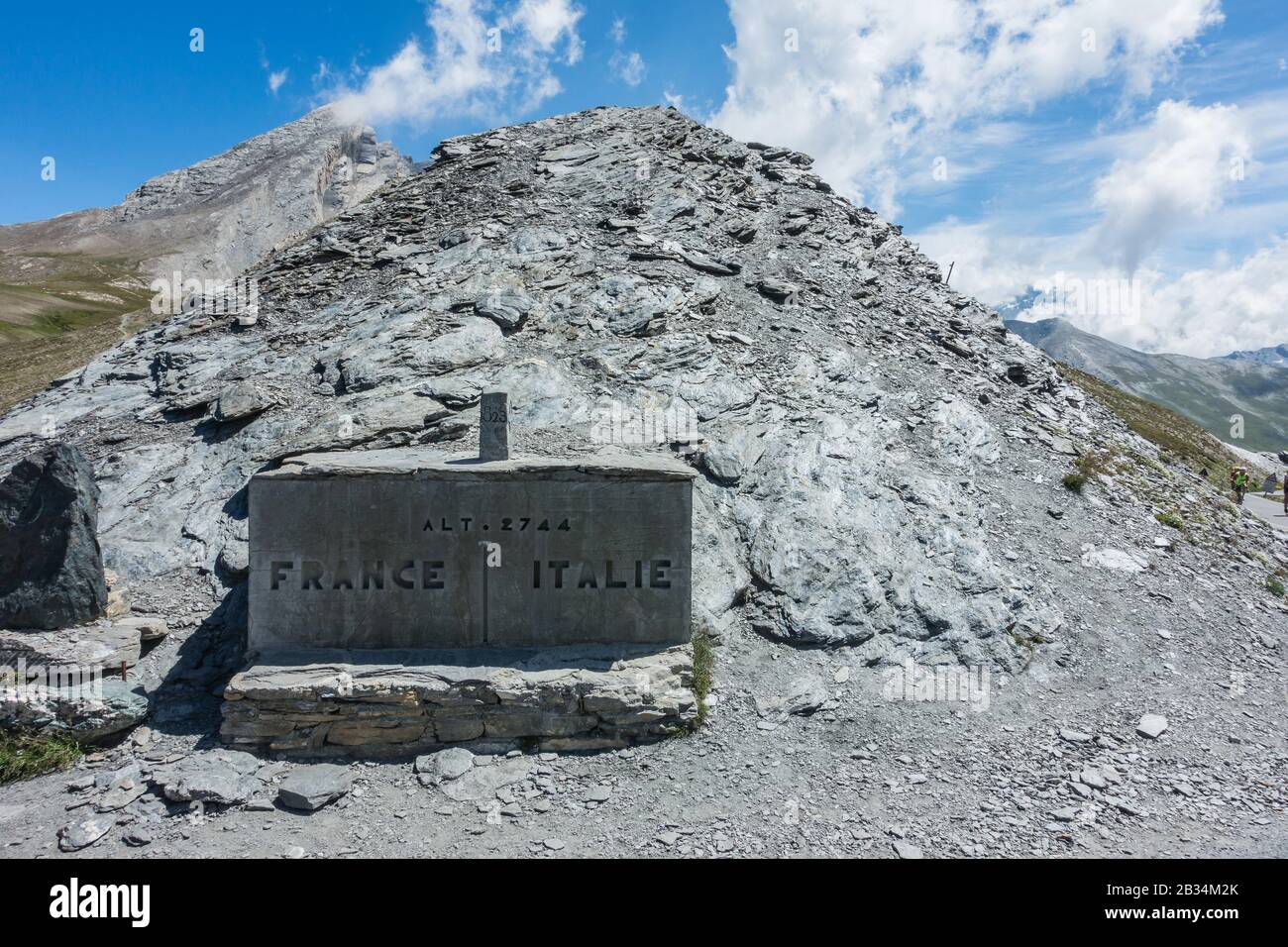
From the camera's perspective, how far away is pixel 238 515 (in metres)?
12.6

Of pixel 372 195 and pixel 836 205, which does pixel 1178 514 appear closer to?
pixel 836 205

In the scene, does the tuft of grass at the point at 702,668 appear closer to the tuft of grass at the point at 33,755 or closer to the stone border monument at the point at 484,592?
the stone border monument at the point at 484,592

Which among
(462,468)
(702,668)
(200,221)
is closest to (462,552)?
(462,468)

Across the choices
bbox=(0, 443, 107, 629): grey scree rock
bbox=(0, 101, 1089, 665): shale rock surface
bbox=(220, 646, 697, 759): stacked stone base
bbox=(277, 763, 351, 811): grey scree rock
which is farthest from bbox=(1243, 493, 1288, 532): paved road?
bbox=(0, 443, 107, 629): grey scree rock

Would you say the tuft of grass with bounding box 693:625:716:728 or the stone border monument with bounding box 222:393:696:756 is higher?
the stone border monument with bounding box 222:393:696:756

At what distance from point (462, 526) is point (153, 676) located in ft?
17.7

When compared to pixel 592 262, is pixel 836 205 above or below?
above

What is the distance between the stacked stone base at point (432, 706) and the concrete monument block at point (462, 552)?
0.57 m

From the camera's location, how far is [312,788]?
814cm

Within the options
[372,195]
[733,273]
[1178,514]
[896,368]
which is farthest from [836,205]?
[372,195]

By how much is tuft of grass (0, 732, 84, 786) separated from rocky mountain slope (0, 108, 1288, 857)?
0.73 ft

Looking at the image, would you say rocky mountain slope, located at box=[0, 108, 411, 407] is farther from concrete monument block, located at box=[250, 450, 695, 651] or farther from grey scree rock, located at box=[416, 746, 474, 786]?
grey scree rock, located at box=[416, 746, 474, 786]

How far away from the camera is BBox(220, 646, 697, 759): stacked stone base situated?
8.83m

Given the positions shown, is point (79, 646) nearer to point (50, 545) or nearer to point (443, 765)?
point (50, 545)
